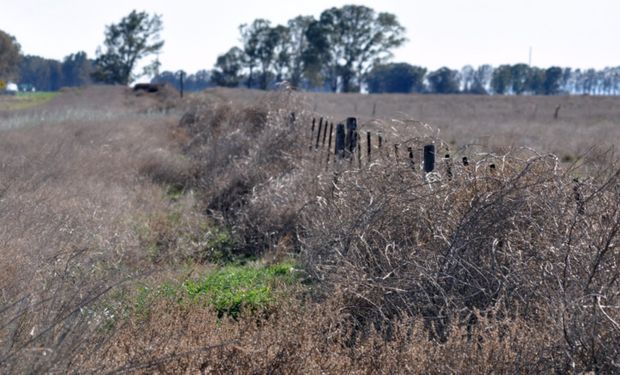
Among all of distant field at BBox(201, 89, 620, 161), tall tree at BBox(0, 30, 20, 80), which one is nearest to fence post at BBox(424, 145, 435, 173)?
distant field at BBox(201, 89, 620, 161)

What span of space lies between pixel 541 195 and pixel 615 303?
4.47ft

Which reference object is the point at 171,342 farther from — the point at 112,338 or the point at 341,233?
the point at 341,233

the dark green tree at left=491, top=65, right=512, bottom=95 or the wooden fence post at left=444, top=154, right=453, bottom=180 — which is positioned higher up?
the wooden fence post at left=444, top=154, right=453, bottom=180

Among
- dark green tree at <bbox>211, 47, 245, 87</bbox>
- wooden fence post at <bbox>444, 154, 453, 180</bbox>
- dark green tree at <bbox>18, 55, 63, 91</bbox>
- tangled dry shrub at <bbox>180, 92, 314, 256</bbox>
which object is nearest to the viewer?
wooden fence post at <bbox>444, 154, 453, 180</bbox>

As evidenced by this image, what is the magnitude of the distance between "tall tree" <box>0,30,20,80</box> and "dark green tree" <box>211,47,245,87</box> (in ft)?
A: 49.2

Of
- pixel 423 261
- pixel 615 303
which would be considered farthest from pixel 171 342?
pixel 615 303

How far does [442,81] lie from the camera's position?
66312mm

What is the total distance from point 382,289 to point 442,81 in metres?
62.5

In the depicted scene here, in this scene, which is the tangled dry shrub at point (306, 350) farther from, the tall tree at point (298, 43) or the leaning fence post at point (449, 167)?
the tall tree at point (298, 43)

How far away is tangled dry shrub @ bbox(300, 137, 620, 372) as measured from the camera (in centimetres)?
442

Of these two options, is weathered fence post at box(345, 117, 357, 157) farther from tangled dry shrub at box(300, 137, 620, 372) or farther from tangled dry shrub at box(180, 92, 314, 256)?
tangled dry shrub at box(300, 137, 620, 372)

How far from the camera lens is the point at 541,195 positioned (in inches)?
223

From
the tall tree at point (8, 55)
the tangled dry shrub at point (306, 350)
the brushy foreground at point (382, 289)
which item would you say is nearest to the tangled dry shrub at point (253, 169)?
the brushy foreground at point (382, 289)

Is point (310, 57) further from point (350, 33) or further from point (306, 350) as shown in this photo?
point (306, 350)
